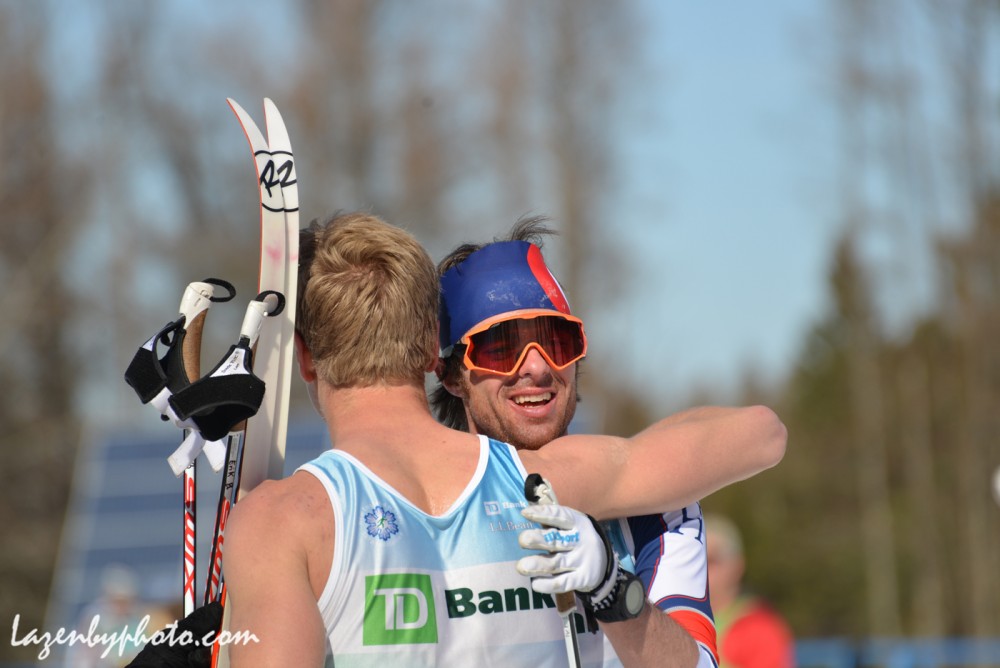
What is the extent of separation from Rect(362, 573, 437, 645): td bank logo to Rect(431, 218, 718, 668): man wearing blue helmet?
0.57m

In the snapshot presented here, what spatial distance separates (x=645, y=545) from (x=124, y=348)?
22.1m

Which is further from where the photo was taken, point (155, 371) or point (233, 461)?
point (233, 461)

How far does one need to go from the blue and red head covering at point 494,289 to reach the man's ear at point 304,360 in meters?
0.60

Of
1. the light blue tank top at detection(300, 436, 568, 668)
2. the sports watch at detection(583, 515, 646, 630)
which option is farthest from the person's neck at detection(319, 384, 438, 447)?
the sports watch at detection(583, 515, 646, 630)

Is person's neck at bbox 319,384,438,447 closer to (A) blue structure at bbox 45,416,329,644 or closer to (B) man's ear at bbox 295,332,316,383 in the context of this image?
(B) man's ear at bbox 295,332,316,383

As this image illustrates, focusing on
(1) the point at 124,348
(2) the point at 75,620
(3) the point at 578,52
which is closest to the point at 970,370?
(3) the point at 578,52

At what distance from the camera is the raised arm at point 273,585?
234cm

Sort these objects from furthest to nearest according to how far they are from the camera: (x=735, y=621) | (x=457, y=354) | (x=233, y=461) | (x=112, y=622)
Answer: (x=112, y=622) < (x=735, y=621) < (x=457, y=354) < (x=233, y=461)

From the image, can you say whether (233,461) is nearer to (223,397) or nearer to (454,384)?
(223,397)

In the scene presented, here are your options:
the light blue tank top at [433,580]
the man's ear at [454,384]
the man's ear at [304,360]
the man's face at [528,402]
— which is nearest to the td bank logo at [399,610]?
the light blue tank top at [433,580]

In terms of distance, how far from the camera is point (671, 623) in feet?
9.35

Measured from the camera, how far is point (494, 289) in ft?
11.2

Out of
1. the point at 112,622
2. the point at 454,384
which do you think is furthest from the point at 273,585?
the point at 112,622

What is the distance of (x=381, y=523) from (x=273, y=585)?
0.24 meters
